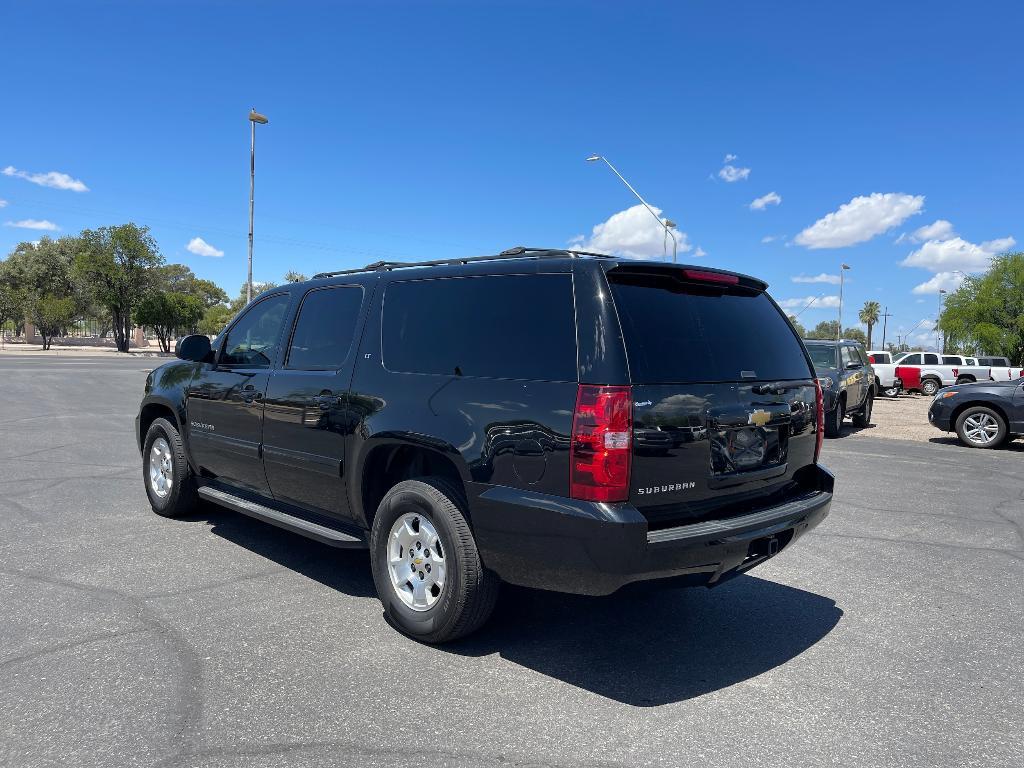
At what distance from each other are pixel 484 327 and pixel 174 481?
363cm

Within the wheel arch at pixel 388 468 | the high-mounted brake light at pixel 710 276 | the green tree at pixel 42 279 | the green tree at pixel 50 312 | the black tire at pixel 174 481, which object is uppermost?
the green tree at pixel 42 279

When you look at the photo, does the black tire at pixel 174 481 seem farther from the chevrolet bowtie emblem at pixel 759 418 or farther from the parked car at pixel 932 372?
the parked car at pixel 932 372

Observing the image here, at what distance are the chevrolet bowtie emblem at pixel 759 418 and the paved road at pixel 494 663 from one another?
102cm

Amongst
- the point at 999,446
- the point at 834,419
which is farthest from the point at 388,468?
the point at 999,446

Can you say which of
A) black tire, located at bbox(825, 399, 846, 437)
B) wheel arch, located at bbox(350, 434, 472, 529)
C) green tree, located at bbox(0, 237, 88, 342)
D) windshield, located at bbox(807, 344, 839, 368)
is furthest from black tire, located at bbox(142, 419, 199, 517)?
green tree, located at bbox(0, 237, 88, 342)

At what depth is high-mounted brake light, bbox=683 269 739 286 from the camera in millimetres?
3717

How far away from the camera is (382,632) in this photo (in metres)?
3.90

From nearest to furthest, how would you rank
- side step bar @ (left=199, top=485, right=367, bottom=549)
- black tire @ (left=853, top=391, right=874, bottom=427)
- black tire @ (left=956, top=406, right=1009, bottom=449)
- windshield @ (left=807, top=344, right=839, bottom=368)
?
side step bar @ (left=199, top=485, right=367, bottom=549)
black tire @ (left=956, top=406, right=1009, bottom=449)
windshield @ (left=807, top=344, right=839, bottom=368)
black tire @ (left=853, top=391, right=874, bottom=427)

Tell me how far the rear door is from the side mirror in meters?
3.58

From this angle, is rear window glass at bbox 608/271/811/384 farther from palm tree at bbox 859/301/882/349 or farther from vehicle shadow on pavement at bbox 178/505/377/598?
palm tree at bbox 859/301/882/349

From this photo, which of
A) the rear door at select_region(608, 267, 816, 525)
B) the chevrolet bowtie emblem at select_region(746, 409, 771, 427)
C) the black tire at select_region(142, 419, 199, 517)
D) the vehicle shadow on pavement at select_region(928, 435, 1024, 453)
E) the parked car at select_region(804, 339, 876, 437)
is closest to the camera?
→ the rear door at select_region(608, 267, 816, 525)

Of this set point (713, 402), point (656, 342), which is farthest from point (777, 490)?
point (656, 342)

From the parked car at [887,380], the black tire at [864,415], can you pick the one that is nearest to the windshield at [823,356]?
the black tire at [864,415]

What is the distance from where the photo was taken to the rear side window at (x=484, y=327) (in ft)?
11.2
